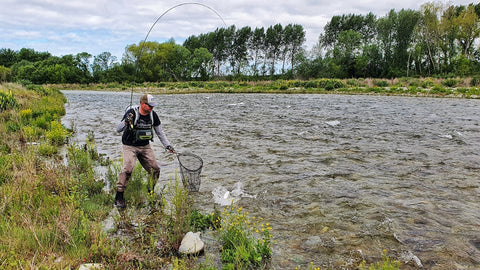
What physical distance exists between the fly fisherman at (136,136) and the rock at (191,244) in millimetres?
2047

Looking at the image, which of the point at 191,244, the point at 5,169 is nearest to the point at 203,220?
the point at 191,244

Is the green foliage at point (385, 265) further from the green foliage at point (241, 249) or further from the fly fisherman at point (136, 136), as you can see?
Result: the fly fisherman at point (136, 136)

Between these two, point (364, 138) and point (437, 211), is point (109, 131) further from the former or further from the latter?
point (437, 211)

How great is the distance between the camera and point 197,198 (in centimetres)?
675

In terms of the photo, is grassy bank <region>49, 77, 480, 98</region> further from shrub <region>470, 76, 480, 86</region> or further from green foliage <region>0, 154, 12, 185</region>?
green foliage <region>0, 154, 12, 185</region>

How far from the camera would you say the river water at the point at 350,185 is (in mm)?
4777

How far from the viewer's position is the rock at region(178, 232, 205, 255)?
4.38 metres

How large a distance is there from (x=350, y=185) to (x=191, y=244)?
4.65 meters

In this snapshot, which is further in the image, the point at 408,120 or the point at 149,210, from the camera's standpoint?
the point at 408,120

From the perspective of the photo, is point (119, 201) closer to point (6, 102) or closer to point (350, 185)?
point (350, 185)

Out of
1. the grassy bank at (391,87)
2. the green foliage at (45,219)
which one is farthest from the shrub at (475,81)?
the green foliage at (45,219)

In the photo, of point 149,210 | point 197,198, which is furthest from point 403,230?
point 149,210

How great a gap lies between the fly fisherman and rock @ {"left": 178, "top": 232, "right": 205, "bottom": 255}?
2.05 metres

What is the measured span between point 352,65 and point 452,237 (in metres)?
76.7
